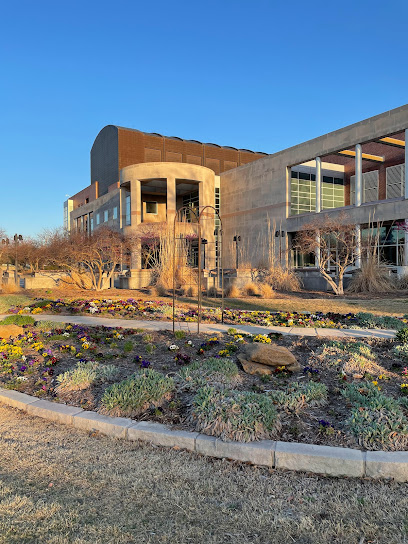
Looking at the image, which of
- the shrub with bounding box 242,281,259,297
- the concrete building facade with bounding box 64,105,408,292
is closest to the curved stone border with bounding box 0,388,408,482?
the shrub with bounding box 242,281,259,297

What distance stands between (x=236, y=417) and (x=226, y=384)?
0.92 meters

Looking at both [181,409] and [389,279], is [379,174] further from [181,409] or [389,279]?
[181,409]

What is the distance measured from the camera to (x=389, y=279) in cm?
1484

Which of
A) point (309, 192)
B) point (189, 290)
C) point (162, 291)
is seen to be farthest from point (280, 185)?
point (162, 291)

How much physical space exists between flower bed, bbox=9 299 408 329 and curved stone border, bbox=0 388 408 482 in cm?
487

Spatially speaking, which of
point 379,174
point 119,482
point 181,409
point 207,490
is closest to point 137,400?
point 181,409

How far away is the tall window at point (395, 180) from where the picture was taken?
28219mm

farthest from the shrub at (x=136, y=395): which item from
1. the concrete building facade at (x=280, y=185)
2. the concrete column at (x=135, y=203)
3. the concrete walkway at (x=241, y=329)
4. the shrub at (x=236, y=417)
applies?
the concrete column at (x=135, y=203)

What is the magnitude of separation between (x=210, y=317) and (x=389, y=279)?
9.11 metres

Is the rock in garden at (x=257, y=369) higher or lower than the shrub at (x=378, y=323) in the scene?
lower

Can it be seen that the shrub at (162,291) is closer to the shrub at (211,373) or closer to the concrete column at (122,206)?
the shrub at (211,373)

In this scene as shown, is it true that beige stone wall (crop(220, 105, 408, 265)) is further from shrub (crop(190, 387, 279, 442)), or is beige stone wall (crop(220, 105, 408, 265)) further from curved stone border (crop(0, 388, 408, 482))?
curved stone border (crop(0, 388, 408, 482))

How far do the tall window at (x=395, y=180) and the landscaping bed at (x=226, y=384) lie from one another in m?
26.0

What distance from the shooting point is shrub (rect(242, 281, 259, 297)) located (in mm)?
14203
